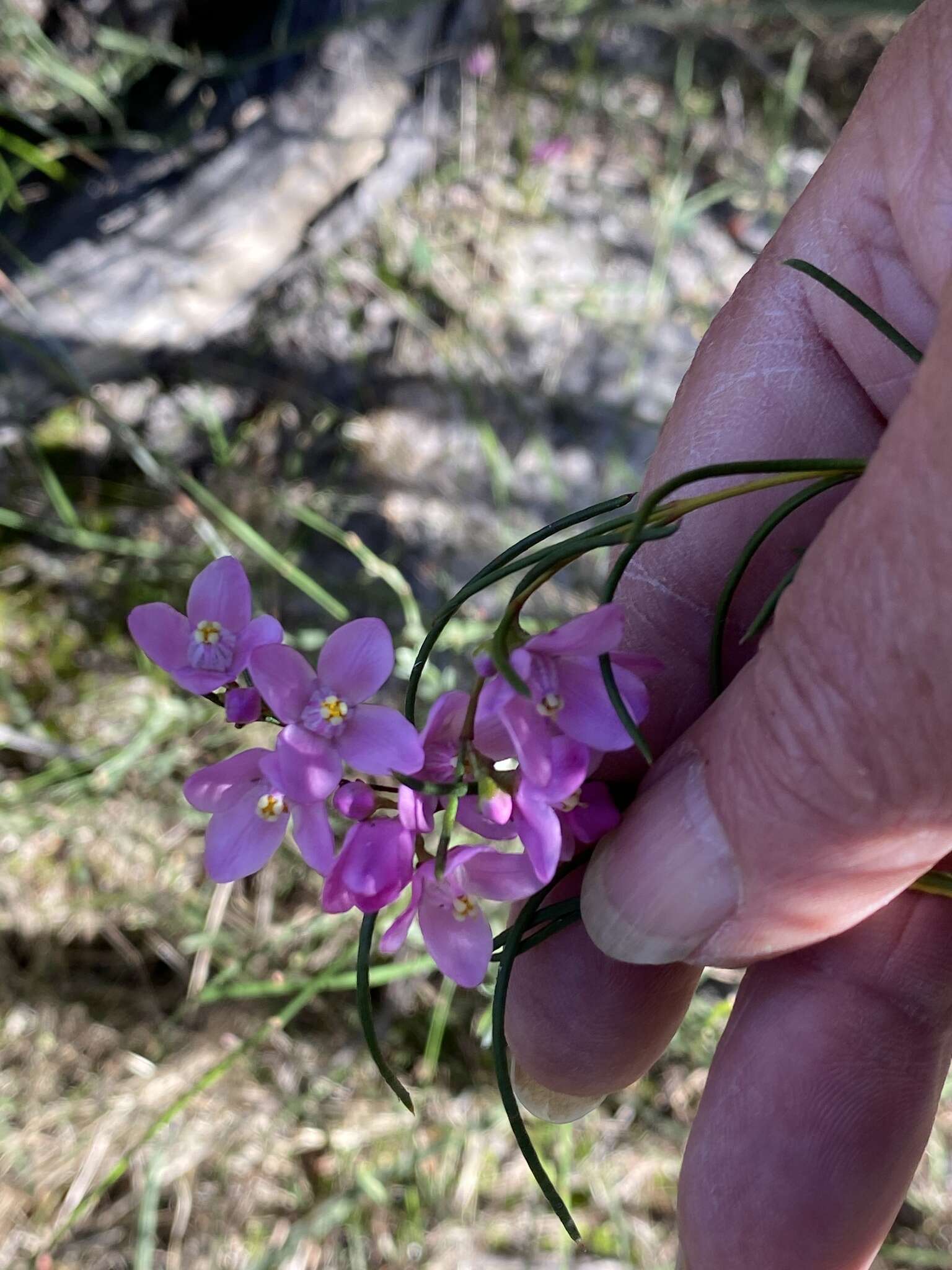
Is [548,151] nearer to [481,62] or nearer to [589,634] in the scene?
[481,62]

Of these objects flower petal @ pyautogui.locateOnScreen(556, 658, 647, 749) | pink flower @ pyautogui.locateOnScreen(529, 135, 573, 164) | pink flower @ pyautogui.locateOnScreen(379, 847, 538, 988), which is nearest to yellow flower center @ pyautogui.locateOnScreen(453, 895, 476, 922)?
pink flower @ pyautogui.locateOnScreen(379, 847, 538, 988)

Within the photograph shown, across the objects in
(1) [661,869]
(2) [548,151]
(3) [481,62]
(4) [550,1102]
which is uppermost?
(3) [481,62]

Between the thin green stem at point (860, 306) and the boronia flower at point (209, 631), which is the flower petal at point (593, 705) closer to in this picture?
the boronia flower at point (209, 631)

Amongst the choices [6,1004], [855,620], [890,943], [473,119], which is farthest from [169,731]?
[473,119]

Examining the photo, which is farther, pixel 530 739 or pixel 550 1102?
pixel 550 1102

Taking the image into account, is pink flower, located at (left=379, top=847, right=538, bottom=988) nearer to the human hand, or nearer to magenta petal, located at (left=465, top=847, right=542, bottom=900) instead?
magenta petal, located at (left=465, top=847, right=542, bottom=900)

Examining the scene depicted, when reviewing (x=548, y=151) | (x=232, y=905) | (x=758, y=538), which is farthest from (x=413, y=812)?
(x=548, y=151)
